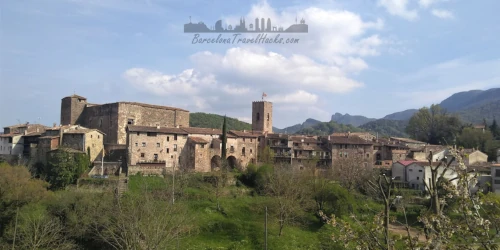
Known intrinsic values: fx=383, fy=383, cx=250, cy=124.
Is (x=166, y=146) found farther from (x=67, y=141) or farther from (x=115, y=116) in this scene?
(x=67, y=141)

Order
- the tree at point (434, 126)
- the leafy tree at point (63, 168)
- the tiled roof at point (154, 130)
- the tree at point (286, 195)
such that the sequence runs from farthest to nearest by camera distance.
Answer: the tree at point (434, 126) < the tiled roof at point (154, 130) < the leafy tree at point (63, 168) < the tree at point (286, 195)

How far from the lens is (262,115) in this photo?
224 feet

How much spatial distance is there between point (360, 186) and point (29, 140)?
1569 inches

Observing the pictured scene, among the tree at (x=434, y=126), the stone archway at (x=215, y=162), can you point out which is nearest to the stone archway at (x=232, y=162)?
the stone archway at (x=215, y=162)

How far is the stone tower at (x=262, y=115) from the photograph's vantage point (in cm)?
6831

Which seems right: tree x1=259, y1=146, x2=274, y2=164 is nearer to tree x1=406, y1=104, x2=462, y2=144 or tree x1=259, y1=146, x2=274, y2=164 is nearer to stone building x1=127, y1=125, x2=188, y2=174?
stone building x1=127, y1=125, x2=188, y2=174

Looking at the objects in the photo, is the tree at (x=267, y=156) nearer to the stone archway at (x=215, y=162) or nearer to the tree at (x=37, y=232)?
the stone archway at (x=215, y=162)

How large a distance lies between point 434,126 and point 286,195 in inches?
2120

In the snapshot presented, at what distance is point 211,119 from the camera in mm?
103875

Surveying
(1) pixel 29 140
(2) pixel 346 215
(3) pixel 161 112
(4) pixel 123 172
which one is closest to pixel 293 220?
(2) pixel 346 215

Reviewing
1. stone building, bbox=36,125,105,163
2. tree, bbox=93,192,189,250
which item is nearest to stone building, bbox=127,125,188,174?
stone building, bbox=36,125,105,163

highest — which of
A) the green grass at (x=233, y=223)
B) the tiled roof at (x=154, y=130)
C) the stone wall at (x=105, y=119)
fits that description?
the stone wall at (x=105, y=119)

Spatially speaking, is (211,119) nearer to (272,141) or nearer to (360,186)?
(272,141)

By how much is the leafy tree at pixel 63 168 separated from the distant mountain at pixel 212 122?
5568 cm
